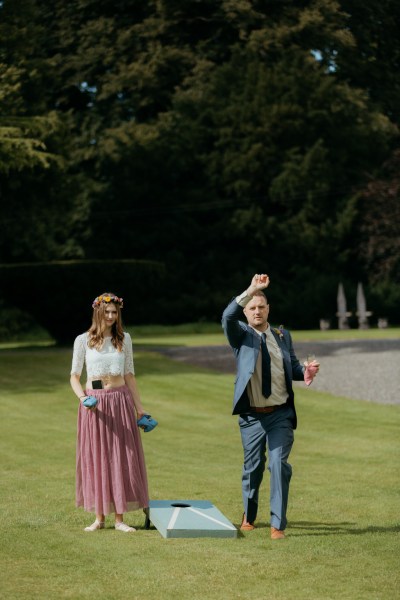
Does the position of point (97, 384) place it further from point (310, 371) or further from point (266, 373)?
point (310, 371)

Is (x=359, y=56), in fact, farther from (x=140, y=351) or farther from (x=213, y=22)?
(x=140, y=351)

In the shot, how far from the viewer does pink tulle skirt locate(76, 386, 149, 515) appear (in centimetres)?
848

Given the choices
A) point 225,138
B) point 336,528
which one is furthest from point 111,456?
point 225,138

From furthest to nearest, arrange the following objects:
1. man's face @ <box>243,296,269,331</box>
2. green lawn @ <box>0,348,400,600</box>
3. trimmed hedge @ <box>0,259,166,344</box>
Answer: trimmed hedge @ <box>0,259,166,344</box> → man's face @ <box>243,296,269,331</box> → green lawn @ <box>0,348,400,600</box>

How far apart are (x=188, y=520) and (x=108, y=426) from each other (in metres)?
0.93

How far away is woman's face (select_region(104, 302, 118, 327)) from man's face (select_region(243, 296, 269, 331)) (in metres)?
1.00

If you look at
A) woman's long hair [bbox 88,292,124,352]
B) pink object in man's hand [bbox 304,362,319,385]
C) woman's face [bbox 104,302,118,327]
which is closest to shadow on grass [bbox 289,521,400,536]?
pink object in man's hand [bbox 304,362,319,385]

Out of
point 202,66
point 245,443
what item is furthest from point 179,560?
point 202,66

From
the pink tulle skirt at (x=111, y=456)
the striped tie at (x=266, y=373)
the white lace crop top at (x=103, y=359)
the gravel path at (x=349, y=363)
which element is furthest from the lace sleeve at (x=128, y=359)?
the gravel path at (x=349, y=363)

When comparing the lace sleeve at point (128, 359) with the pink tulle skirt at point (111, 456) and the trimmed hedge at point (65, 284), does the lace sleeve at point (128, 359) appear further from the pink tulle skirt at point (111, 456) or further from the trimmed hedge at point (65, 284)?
the trimmed hedge at point (65, 284)

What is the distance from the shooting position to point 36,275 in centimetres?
2666

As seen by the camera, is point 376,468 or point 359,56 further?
point 359,56

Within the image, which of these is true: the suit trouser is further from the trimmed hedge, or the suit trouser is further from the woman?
the trimmed hedge

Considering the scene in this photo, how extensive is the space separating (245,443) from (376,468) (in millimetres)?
4521
